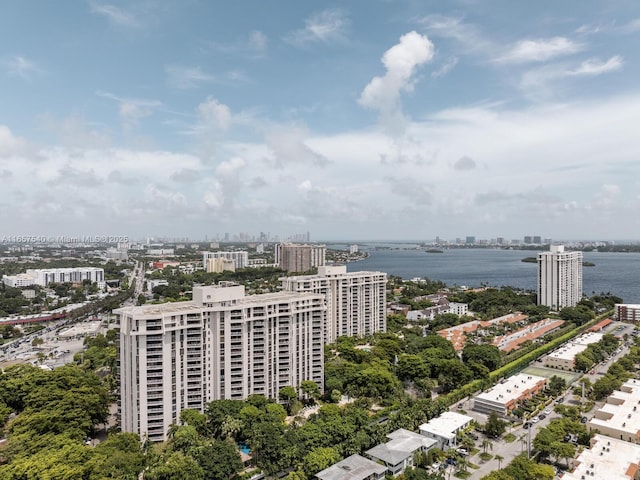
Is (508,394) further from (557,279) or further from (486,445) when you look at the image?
(557,279)

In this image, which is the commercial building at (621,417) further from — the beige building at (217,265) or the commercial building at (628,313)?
the beige building at (217,265)

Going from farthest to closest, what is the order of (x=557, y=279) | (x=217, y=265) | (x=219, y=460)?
(x=217, y=265) → (x=557, y=279) → (x=219, y=460)

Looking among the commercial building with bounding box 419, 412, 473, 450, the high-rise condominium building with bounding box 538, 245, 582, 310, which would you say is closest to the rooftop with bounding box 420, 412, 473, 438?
the commercial building with bounding box 419, 412, 473, 450

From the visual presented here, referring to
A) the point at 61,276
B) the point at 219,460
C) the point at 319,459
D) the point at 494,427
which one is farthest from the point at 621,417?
the point at 61,276

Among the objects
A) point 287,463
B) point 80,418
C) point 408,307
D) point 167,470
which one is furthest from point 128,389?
point 408,307

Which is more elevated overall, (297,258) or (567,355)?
(297,258)

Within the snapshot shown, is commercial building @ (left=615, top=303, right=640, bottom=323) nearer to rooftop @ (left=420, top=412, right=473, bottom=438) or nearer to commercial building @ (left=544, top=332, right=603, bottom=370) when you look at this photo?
commercial building @ (left=544, top=332, right=603, bottom=370)

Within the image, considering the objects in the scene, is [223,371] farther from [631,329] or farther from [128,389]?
[631,329]
